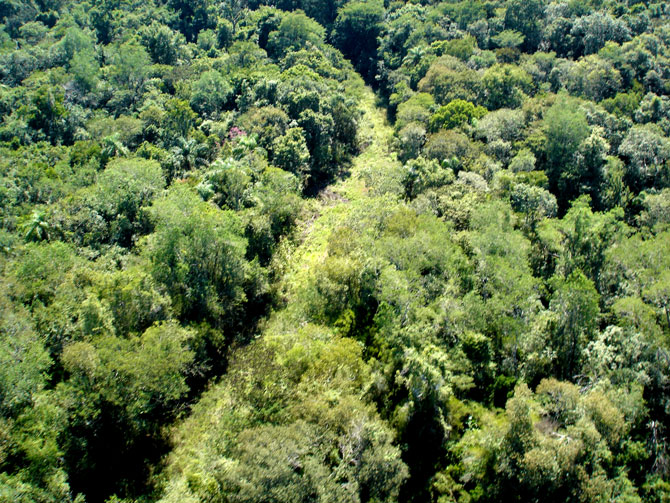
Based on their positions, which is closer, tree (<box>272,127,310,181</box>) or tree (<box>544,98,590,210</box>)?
tree (<box>544,98,590,210</box>)

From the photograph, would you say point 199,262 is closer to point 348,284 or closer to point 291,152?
point 348,284

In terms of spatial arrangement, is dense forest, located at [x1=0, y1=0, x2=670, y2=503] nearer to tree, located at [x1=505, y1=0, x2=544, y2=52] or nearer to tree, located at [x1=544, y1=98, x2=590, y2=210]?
tree, located at [x1=544, y1=98, x2=590, y2=210]

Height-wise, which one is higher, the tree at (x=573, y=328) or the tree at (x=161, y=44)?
the tree at (x=573, y=328)

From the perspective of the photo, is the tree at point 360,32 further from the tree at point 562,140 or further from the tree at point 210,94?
the tree at point 562,140

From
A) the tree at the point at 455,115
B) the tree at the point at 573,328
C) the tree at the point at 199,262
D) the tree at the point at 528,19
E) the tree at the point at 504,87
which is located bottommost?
the tree at the point at 199,262

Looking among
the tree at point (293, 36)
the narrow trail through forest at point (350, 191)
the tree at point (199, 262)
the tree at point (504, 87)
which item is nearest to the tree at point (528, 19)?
the tree at point (504, 87)

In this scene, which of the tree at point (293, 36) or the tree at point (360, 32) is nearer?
the tree at point (293, 36)

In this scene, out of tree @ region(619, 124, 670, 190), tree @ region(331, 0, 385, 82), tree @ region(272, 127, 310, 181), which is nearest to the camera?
tree @ region(619, 124, 670, 190)

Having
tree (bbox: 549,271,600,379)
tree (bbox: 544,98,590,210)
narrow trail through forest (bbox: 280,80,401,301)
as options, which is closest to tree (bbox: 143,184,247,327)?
narrow trail through forest (bbox: 280,80,401,301)

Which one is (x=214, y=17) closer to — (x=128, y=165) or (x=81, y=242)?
(x=128, y=165)
